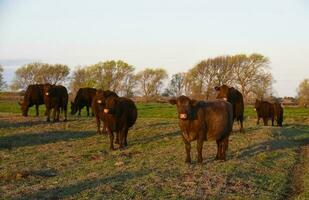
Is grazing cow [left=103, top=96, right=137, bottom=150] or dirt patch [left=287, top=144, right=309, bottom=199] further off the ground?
grazing cow [left=103, top=96, right=137, bottom=150]

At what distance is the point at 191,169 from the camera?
555 inches

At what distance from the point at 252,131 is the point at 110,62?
75282mm

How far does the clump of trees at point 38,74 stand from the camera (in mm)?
98062

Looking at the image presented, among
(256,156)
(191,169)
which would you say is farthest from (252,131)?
(191,169)

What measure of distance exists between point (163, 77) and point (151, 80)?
3.96m

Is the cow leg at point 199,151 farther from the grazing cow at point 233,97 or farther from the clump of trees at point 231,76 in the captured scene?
the clump of trees at point 231,76

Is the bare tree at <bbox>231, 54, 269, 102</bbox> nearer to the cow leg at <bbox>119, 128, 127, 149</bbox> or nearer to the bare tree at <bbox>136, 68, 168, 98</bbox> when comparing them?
the bare tree at <bbox>136, 68, 168, 98</bbox>

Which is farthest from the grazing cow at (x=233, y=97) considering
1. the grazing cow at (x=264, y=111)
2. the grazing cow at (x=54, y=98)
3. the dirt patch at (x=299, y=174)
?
the grazing cow at (x=264, y=111)

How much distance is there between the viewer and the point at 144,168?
1458 centimetres

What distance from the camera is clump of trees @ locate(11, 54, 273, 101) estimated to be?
8219 centimetres

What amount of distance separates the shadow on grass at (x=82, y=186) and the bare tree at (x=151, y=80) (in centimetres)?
8873

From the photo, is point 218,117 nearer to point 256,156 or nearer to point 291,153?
point 256,156

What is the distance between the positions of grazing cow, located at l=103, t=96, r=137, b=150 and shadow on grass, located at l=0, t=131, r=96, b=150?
3.93 meters

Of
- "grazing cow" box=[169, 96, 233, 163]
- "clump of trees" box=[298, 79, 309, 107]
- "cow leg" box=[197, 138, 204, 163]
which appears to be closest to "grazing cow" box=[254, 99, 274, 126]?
"grazing cow" box=[169, 96, 233, 163]
